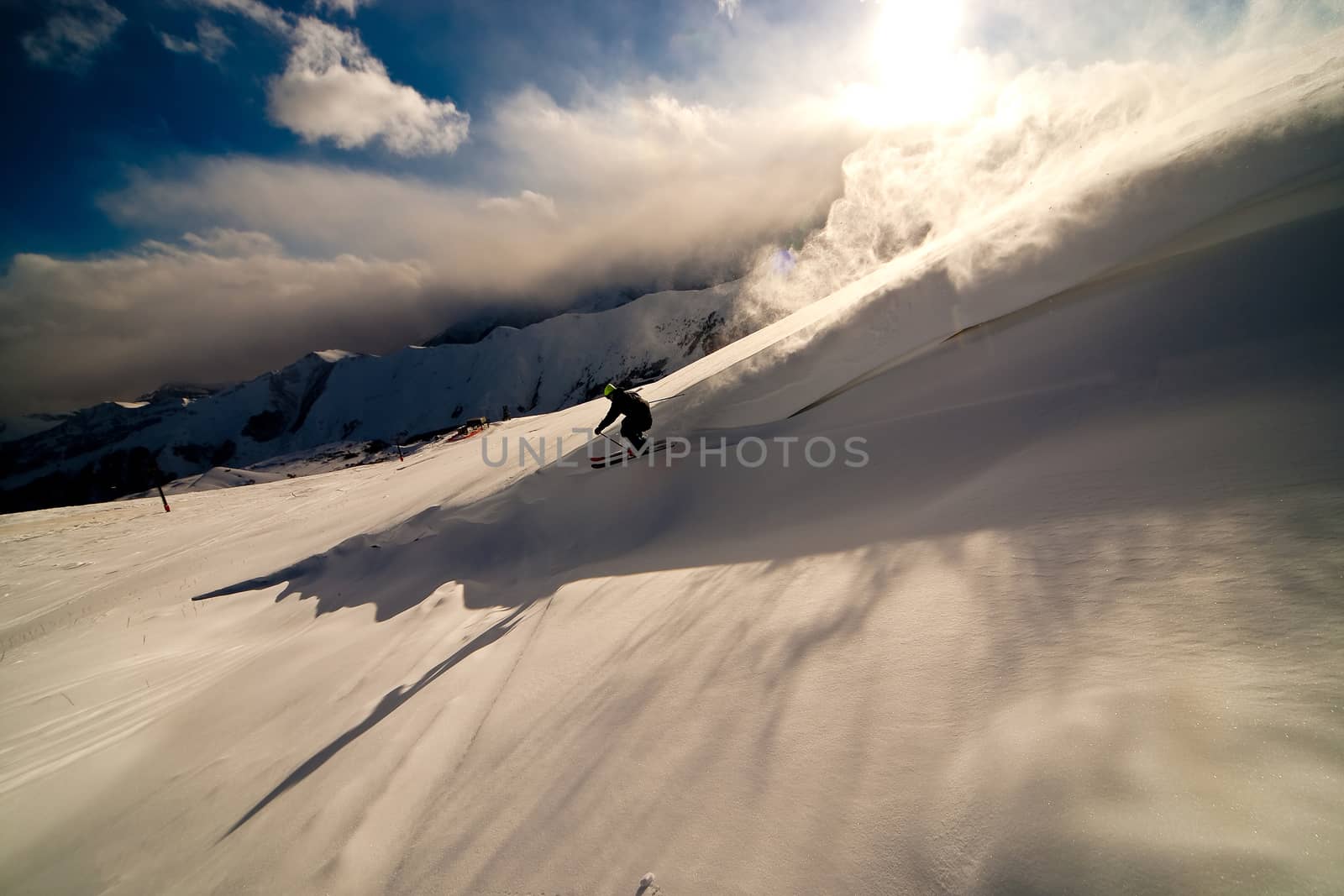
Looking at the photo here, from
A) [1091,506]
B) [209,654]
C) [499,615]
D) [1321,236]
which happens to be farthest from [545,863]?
[209,654]

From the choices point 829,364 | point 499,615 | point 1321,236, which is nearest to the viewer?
point 1321,236

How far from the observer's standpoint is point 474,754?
284 cm

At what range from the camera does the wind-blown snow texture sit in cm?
142

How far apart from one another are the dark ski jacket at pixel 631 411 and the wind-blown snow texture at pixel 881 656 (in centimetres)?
63

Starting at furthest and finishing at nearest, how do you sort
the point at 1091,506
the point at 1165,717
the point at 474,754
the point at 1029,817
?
1. the point at 474,754
2. the point at 1091,506
3. the point at 1165,717
4. the point at 1029,817

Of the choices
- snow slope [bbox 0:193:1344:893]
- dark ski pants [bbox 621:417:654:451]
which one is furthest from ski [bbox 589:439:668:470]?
snow slope [bbox 0:193:1344:893]

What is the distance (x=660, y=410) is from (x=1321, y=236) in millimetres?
6562

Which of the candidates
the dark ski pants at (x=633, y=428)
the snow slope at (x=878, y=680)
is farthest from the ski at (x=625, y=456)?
the snow slope at (x=878, y=680)

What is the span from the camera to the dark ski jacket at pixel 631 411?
22.9ft

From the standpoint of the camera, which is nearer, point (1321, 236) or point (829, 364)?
point (1321, 236)

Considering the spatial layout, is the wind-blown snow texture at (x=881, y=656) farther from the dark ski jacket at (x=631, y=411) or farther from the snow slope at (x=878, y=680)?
the dark ski jacket at (x=631, y=411)

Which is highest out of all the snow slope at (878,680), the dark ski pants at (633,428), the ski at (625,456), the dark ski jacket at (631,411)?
the dark ski jacket at (631,411)

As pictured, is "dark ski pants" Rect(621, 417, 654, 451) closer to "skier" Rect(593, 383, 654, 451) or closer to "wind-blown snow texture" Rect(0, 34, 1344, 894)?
"skier" Rect(593, 383, 654, 451)

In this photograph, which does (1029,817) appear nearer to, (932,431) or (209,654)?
(932,431)
